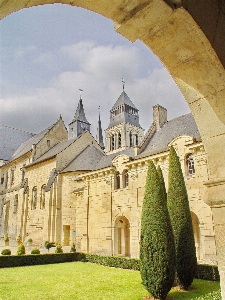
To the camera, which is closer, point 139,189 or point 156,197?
point 156,197

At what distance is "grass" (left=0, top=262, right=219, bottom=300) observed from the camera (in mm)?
9367

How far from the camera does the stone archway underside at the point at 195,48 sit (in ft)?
7.23

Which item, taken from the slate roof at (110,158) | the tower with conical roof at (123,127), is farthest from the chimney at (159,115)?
the tower with conical roof at (123,127)

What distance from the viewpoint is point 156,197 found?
9914mm

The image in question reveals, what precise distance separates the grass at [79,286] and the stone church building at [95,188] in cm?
360

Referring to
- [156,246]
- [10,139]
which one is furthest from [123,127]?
[156,246]

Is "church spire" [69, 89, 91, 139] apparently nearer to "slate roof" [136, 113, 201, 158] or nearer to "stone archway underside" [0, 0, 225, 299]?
"slate roof" [136, 113, 201, 158]

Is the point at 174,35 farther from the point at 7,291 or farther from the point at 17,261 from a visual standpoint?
the point at 17,261

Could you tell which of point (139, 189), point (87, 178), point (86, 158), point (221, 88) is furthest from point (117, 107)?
point (221, 88)

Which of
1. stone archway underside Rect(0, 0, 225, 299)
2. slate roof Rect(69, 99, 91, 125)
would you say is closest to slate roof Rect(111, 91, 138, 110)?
slate roof Rect(69, 99, 91, 125)

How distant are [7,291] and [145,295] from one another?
17.6ft

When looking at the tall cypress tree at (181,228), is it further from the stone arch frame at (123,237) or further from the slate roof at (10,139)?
the slate roof at (10,139)

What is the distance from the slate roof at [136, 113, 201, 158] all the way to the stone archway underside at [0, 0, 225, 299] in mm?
14378

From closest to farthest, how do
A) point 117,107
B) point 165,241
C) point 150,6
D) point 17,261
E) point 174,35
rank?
point 150,6 < point 174,35 < point 165,241 < point 17,261 < point 117,107
